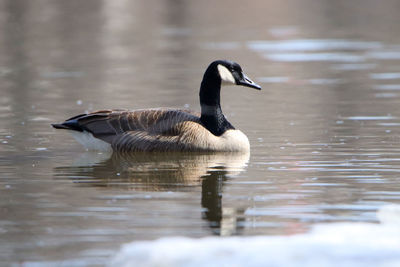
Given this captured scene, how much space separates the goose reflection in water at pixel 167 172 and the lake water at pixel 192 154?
27 millimetres

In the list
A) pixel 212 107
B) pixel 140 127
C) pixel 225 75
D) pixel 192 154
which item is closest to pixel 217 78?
pixel 225 75

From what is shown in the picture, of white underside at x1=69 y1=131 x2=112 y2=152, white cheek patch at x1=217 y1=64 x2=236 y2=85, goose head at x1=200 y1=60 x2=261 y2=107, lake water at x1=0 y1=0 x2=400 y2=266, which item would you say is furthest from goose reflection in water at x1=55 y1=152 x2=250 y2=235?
white cheek patch at x1=217 y1=64 x2=236 y2=85

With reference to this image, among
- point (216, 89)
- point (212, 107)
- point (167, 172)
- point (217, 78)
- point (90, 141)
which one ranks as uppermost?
point (217, 78)

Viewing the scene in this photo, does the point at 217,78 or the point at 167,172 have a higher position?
the point at 217,78

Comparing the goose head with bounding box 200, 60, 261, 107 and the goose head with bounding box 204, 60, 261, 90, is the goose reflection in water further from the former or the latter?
the goose head with bounding box 204, 60, 261, 90

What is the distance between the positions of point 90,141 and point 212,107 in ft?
6.25

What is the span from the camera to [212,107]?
43.8 feet

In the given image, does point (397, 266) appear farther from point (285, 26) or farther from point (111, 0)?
point (111, 0)

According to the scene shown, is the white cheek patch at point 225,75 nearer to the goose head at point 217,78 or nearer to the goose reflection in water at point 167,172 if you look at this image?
the goose head at point 217,78

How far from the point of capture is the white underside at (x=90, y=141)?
13.4 meters

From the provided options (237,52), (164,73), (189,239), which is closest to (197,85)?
(164,73)

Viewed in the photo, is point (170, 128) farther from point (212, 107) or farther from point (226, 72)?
point (226, 72)

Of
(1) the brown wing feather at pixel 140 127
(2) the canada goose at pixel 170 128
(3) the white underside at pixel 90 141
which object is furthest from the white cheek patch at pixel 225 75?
(3) the white underside at pixel 90 141

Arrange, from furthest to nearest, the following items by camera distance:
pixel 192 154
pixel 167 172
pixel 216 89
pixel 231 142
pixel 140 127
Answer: pixel 216 89, pixel 140 127, pixel 192 154, pixel 231 142, pixel 167 172
